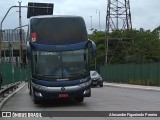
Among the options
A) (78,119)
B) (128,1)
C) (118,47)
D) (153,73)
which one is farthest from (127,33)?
(78,119)

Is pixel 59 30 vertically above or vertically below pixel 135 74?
above

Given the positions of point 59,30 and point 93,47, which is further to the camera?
point 59,30

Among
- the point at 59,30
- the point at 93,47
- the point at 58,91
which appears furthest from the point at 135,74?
the point at 58,91

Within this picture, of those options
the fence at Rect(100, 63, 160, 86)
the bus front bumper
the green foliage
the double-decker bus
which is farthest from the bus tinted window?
the green foliage

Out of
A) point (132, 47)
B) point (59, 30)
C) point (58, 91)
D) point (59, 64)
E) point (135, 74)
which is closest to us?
point (58, 91)

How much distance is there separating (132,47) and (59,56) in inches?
2226

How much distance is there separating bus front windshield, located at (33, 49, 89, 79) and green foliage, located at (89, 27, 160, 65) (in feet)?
171

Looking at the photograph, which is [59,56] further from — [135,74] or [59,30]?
[135,74]

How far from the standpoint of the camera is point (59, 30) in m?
19.3

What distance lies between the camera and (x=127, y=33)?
77688mm

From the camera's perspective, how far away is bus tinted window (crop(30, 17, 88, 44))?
1914cm

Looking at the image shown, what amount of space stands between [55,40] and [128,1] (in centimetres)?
5231

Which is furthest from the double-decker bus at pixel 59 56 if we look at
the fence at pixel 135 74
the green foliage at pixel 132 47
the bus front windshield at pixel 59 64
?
the green foliage at pixel 132 47

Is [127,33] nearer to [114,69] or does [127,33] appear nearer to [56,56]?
[114,69]
